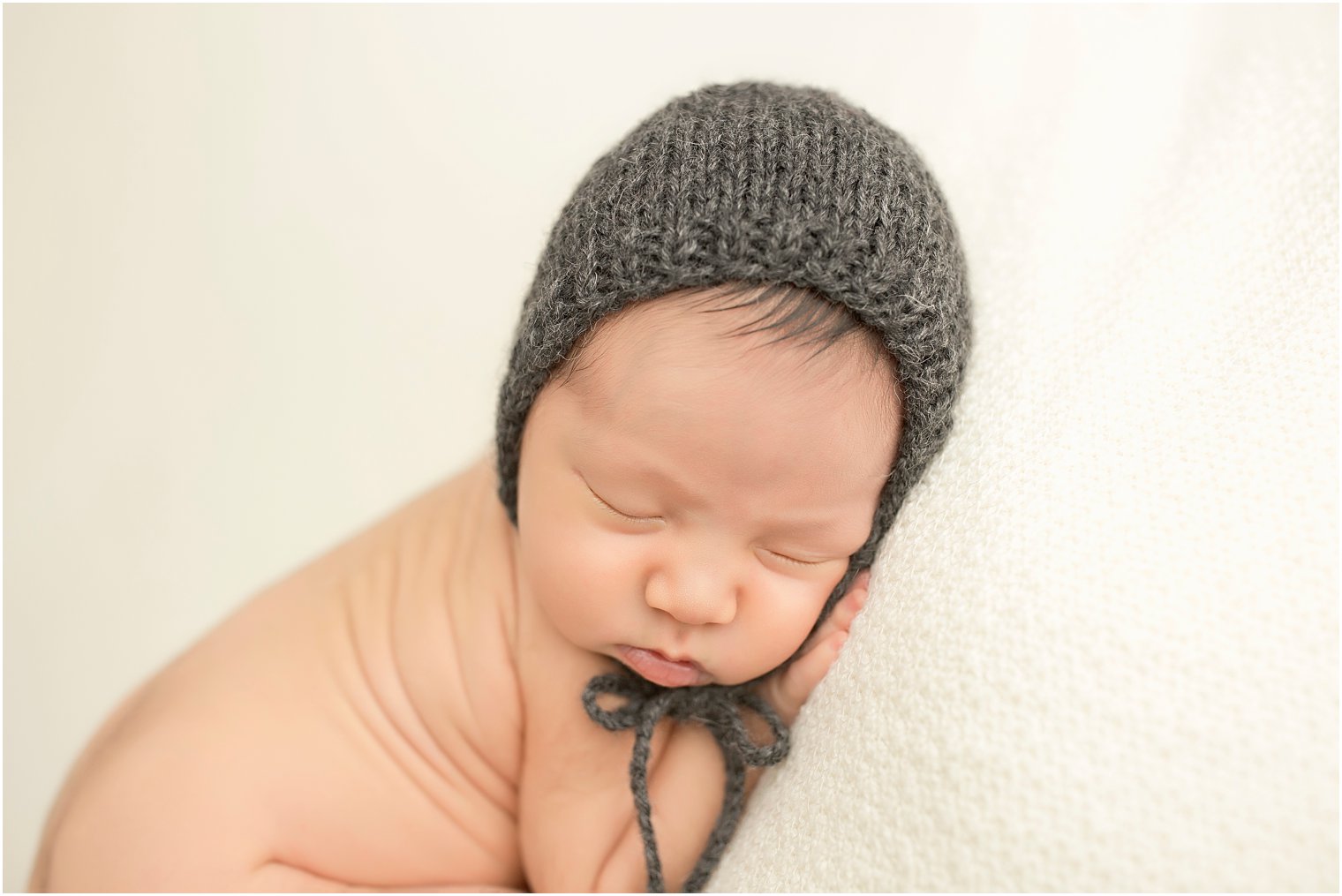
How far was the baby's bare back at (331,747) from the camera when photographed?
121cm

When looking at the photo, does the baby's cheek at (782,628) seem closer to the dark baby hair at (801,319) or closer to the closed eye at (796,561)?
the closed eye at (796,561)

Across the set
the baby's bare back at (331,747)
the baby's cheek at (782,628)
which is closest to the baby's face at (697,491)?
the baby's cheek at (782,628)

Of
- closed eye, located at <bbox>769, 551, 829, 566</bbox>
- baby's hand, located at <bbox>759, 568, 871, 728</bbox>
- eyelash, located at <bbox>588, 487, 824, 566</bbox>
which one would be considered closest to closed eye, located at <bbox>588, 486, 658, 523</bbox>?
eyelash, located at <bbox>588, 487, 824, 566</bbox>

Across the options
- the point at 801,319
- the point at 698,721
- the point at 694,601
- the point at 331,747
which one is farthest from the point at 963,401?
the point at 331,747

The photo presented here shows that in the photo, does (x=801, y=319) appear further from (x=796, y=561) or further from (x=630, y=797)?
(x=630, y=797)

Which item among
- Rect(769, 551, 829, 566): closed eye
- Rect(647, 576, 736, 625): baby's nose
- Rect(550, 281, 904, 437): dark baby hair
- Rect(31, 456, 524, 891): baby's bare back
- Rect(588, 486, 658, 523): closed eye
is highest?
Rect(550, 281, 904, 437): dark baby hair

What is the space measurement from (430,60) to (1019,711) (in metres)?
2.06

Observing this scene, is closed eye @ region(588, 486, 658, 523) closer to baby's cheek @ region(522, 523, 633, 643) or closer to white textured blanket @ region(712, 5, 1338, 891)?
baby's cheek @ region(522, 523, 633, 643)

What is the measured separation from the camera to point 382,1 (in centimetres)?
237

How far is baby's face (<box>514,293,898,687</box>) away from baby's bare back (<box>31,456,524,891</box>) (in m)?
0.22

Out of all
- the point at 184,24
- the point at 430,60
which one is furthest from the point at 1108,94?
the point at 184,24

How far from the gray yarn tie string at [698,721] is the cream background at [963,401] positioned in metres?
0.05

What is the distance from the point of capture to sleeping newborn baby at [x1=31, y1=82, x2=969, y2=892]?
3.32ft

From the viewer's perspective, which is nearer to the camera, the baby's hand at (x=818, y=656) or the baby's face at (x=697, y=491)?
the baby's face at (x=697, y=491)
